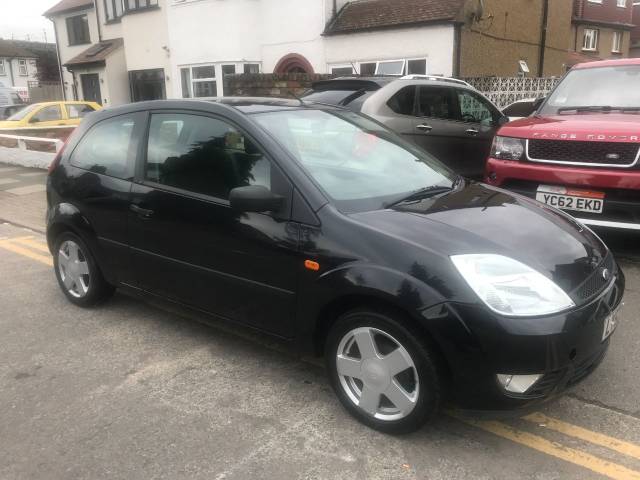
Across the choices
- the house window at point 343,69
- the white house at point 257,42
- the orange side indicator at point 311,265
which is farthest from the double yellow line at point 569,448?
the house window at point 343,69

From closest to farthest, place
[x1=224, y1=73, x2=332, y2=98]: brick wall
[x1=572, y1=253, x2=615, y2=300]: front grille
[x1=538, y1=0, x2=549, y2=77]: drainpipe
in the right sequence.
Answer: [x1=572, y1=253, x2=615, y2=300]: front grille, [x1=224, y1=73, x2=332, y2=98]: brick wall, [x1=538, y1=0, x2=549, y2=77]: drainpipe

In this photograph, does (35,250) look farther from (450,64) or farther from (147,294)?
(450,64)

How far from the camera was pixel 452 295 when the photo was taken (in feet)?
8.28

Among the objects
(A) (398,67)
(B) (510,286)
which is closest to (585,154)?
(B) (510,286)

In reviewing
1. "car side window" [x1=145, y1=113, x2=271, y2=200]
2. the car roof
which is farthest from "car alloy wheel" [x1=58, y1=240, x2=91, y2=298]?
the car roof

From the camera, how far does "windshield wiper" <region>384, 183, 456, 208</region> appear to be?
125 inches

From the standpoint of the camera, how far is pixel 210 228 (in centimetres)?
339

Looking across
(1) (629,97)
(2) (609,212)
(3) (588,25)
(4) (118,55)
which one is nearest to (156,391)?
(2) (609,212)

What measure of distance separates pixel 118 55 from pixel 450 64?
15.4 meters

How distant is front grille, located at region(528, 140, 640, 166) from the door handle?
11.4ft

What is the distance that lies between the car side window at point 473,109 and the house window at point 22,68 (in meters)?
64.0

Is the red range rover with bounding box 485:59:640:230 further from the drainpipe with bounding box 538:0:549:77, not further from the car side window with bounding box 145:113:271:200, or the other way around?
the drainpipe with bounding box 538:0:549:77

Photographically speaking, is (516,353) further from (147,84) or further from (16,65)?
(16,65)

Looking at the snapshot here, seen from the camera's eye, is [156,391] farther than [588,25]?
No
